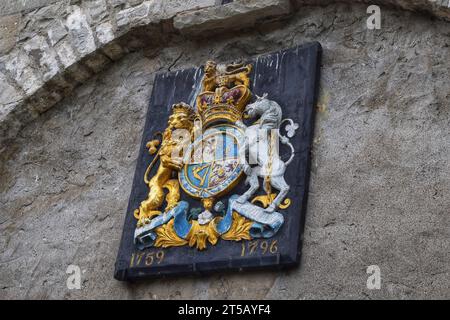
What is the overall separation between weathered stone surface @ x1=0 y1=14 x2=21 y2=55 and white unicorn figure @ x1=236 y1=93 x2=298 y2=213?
59.4 inches

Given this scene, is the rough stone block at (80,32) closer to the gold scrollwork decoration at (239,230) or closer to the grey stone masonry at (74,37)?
the grey stone masonry at (74,37)

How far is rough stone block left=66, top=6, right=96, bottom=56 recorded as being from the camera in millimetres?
5297

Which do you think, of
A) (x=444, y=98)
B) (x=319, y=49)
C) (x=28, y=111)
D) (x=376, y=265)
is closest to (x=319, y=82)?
(x=319, y=49)

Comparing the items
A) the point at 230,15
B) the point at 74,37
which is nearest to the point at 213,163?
the point at 230,15

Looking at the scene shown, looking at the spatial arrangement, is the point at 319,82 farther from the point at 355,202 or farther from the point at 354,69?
the point at 355,202

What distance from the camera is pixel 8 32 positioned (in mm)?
5539

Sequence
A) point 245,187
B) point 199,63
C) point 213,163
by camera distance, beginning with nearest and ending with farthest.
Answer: point 245,187
point 213,163
point 199,63

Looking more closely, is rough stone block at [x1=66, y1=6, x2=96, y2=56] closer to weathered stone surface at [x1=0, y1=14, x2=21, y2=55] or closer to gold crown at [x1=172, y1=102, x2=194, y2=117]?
weathered stone surface at [x1=0, y1=14, x2=21, y2=55]

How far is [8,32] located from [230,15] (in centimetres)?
132

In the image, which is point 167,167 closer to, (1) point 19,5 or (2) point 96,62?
(2) point 96,62

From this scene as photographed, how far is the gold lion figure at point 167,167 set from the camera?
4.71m

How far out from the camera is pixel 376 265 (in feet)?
13.5

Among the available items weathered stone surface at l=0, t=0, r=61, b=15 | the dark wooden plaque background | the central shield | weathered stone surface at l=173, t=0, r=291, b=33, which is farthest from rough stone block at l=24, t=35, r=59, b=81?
the central shield
